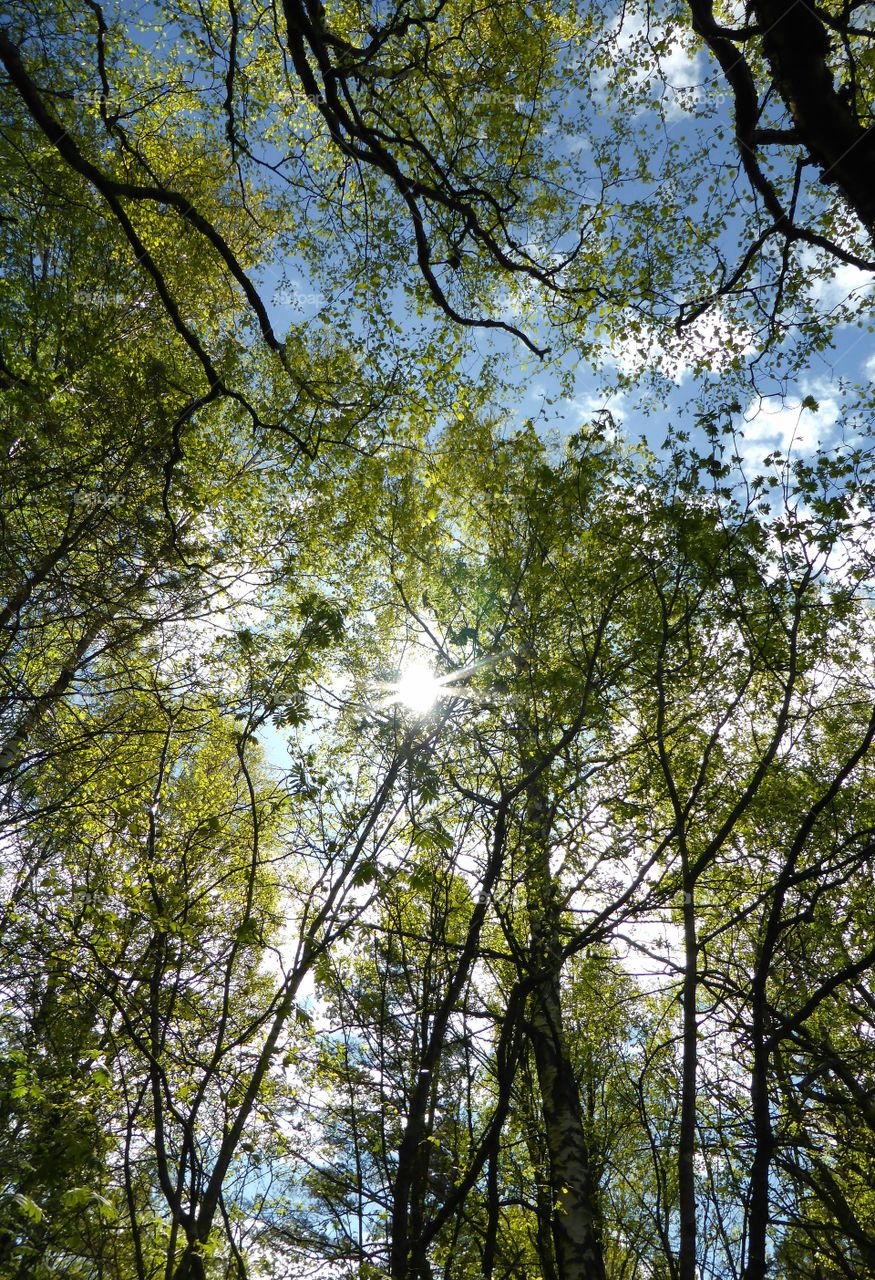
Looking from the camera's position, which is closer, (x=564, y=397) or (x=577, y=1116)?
(x=577, y=1116)

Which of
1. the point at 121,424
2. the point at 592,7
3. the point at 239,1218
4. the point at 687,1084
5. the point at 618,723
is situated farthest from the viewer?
the point at 121,424

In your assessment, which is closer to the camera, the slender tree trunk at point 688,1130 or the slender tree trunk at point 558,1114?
the slender tree trunk at point 688,1130

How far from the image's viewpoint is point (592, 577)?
5.98 meters

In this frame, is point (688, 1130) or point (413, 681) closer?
point (688, 1130)

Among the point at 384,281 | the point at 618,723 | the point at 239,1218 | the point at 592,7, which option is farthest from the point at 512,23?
the point at 239,1218

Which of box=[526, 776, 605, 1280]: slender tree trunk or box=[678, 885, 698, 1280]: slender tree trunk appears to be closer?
box=[678, 885, 698, 1280]: slender tree trunk

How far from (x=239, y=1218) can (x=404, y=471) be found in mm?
7074

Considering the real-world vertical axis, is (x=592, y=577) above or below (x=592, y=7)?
below

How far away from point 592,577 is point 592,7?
4753mm

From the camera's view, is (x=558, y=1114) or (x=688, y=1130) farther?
(x=558, y=1114)

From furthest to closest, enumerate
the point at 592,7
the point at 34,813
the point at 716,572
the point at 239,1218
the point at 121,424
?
the point at 121,424 → the point at 592,7 → the point at 239,1218 → the point at 716,572 → the point at 34,813

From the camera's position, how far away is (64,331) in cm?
679

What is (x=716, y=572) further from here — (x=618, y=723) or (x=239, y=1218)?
(x=239, y=1218)

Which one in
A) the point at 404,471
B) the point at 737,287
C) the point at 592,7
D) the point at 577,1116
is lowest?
the point at 577,1116
